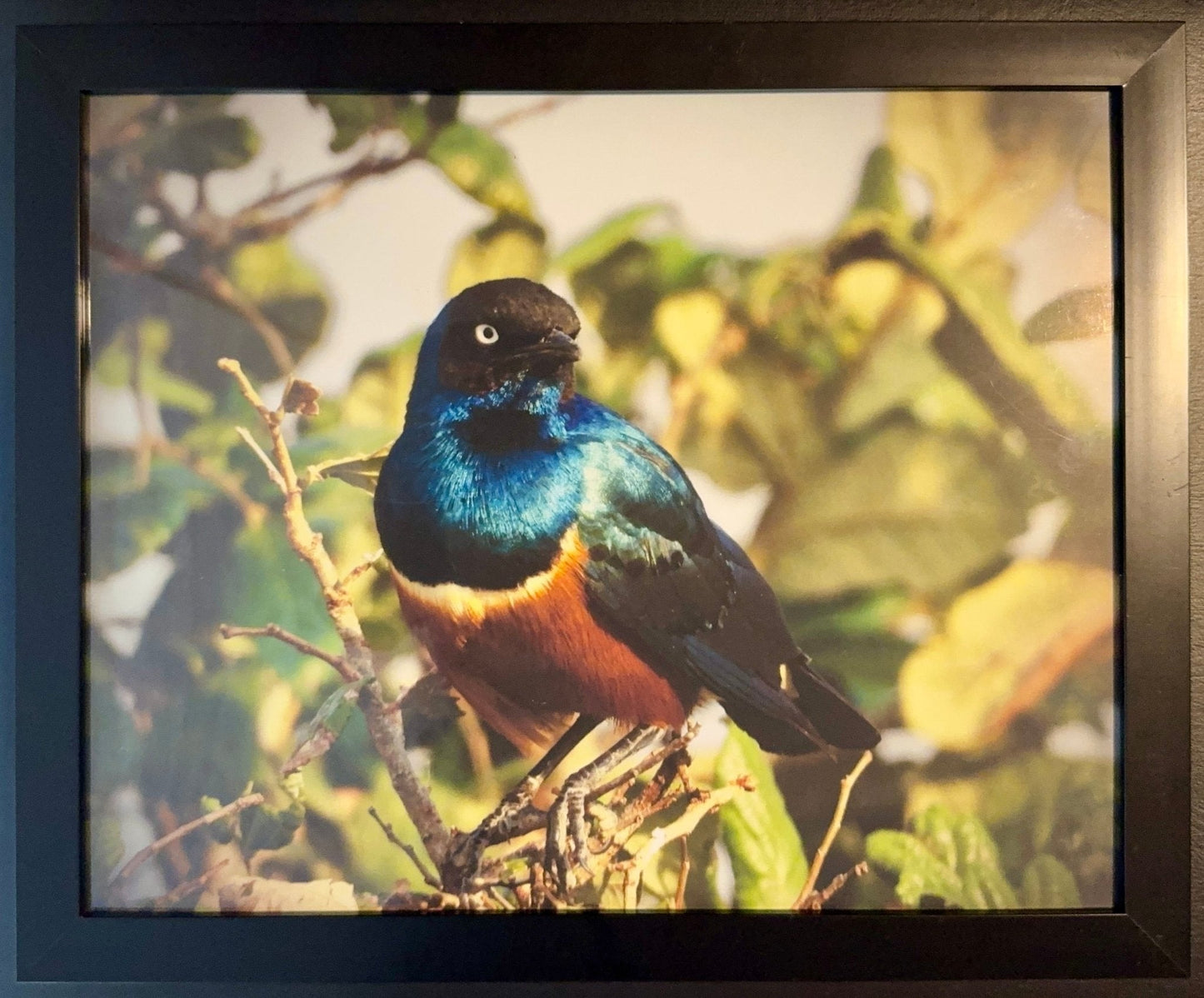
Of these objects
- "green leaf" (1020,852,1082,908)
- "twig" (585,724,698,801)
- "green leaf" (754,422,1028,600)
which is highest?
"green leaf" (754,422,1028,600)

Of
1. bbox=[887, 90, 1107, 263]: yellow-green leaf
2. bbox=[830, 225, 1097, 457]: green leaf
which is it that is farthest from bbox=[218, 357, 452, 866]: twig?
bbox=[887, 90, 1107, 263]: yellow-green leaf

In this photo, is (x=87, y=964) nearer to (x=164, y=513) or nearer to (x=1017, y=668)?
(x=164, y=513)

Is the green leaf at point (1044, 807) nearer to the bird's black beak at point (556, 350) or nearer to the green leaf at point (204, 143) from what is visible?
the bird's black beak at point (556, 350)

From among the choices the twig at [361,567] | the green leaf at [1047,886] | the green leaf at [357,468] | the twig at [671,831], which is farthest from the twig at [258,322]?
the green leaf at [1047,886]

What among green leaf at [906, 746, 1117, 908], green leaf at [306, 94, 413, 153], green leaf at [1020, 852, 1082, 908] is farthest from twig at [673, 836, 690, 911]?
green leaf at [306, 94, 413, 153]

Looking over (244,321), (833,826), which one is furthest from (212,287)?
(833,826)

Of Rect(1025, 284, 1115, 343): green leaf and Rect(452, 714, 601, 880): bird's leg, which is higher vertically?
Rect(1025, 284, 1115, 343): green leaf

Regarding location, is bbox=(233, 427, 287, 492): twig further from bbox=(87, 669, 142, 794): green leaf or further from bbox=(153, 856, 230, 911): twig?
bbox=(153, 856, 230, 911): twig

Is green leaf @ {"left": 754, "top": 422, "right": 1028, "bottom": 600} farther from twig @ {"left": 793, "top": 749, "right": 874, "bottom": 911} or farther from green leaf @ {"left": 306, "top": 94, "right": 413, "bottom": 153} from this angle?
green leaf @ {"left": 306, "top": 94, "right": 413, "bottom": 153}
